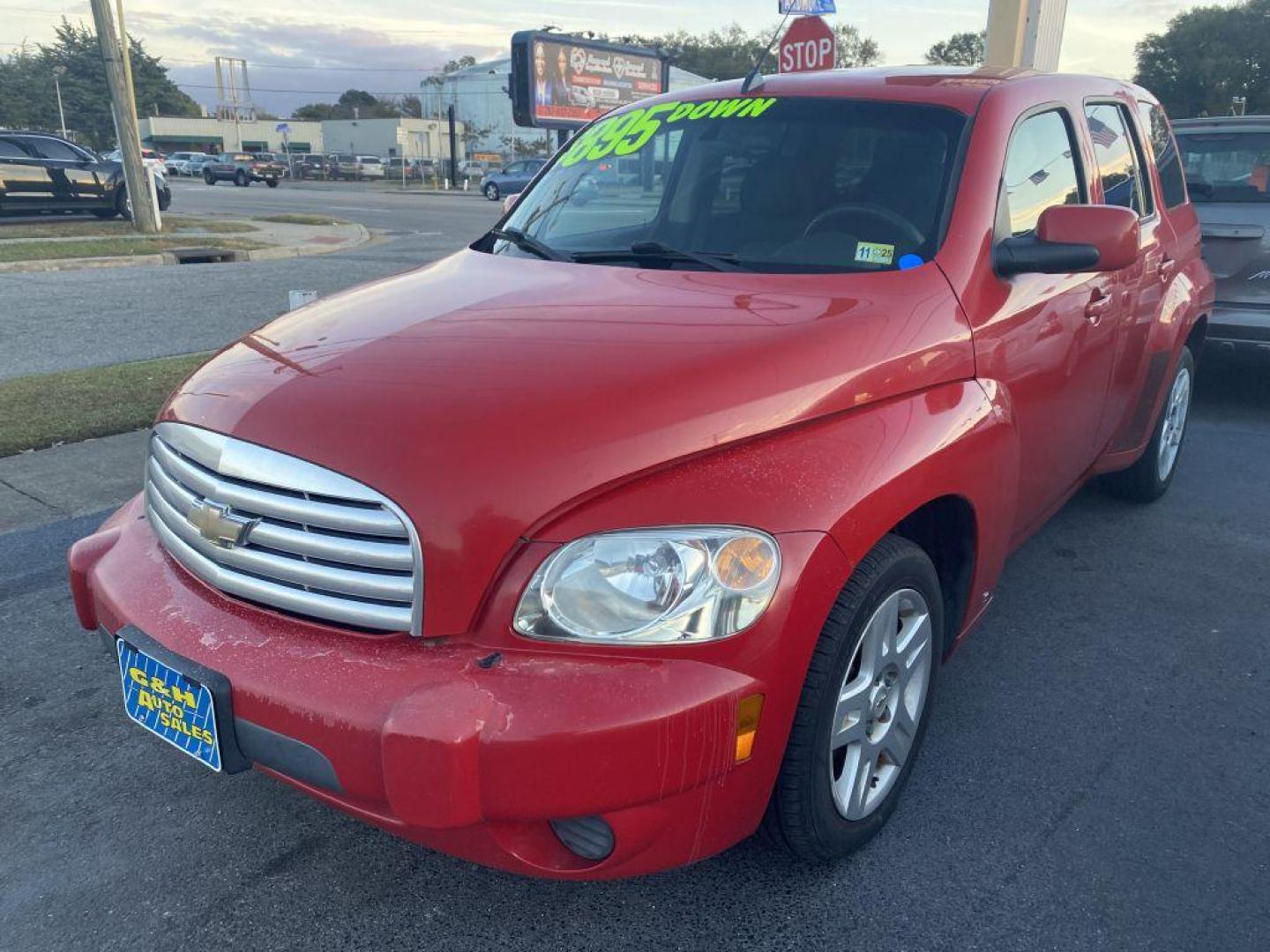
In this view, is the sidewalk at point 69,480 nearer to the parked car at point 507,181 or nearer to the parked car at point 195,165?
the parked car at point 507,181

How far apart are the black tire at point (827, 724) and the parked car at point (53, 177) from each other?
18.9m

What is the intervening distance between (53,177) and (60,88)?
245ft

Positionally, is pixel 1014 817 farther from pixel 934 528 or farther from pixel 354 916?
pixel 354 916

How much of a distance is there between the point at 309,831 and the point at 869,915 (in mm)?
1350

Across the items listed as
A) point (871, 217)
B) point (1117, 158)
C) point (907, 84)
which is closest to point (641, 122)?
point (907, 84)

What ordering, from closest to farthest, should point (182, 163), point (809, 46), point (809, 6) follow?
1. point (809, 6)
2. point (809, 46)
3. point (182, 163)

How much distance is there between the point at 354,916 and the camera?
2.22 m

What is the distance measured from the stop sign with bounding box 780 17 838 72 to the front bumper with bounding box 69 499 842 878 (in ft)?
23.2

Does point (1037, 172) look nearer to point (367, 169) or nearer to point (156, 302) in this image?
point (156, 302)

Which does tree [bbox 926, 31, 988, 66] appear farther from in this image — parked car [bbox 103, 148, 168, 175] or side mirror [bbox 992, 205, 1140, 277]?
side mirror [bbox 992, 205, 1140, 277]

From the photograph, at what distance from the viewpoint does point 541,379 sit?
83.0 inches

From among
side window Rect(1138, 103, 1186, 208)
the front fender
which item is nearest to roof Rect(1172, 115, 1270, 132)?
side window Rect(1138, 103, 1186, 208)

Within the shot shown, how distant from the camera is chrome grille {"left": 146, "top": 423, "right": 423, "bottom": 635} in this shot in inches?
75.3

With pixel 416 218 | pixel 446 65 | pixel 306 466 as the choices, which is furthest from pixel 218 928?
pixel 446 65
